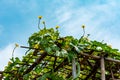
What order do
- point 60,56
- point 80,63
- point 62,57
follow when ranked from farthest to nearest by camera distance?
1. point 80,63
2. point 62,57
3. point 60,56

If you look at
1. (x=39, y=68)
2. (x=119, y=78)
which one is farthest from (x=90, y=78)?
(x=39, y=68)

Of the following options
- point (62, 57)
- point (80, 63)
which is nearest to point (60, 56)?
point (62, 57)

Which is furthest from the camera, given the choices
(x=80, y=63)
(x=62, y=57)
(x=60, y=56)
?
(x=80, y=63)

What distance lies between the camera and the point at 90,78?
16.6 ft

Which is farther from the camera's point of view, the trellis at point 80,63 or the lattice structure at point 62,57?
the trellis at point 80,63

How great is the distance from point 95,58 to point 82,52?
18 cm

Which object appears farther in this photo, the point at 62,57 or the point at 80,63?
the point at 80,63

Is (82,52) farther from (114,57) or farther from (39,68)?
(39,68)

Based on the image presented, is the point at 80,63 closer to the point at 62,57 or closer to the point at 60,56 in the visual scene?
the point at 62,57

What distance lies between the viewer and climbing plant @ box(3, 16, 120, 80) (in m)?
3.98

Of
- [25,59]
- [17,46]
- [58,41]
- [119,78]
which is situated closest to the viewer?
[58,41]

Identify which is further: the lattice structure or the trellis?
the trellis

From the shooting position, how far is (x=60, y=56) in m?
3.98

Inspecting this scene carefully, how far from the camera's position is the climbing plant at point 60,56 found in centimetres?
398
